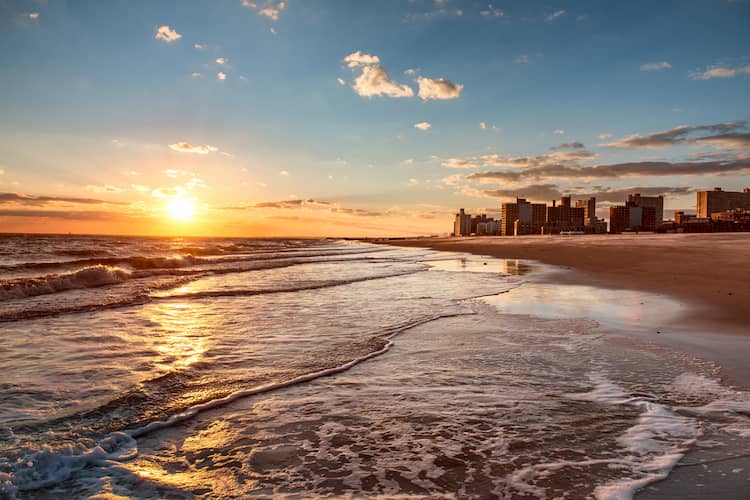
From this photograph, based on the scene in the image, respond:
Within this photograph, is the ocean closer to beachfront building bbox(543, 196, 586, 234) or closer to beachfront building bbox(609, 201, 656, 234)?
beachfront building bbox(609, 201, 656, 234)

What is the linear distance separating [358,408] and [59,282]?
46.7 feet

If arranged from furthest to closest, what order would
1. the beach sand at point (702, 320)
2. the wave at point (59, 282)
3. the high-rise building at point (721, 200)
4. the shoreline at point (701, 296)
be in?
the high-rise building at point (721, 200), the wave at point (59, 282), the shoreline at point (701, 296), the beach sand at point (702, 320)

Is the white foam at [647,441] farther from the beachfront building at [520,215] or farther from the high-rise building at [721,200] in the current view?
the beachfront building at [520,215]

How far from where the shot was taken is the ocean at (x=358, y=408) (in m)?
2.81

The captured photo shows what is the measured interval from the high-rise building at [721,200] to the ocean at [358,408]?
162m

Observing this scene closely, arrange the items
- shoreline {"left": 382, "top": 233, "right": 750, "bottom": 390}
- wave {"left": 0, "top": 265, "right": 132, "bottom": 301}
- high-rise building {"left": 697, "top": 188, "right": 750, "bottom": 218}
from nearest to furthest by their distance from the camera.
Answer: shoreline {"left": 382, "top": 233, "right": 750, "bottom": 390}, wave {"left": 0, "top": 265, "right": 132, "bottom": 301}, high-rise building {"left": 697, "top": 188, "right": 750, "bottom": 218}

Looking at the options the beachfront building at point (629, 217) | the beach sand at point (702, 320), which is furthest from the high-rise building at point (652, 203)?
the beach sand at point (702, 320)

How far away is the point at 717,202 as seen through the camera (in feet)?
437

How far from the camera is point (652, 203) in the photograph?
15862cm

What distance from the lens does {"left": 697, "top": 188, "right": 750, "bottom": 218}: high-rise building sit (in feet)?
430

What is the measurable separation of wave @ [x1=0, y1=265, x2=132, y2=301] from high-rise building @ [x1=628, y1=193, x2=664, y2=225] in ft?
562

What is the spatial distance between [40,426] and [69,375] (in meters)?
1.55

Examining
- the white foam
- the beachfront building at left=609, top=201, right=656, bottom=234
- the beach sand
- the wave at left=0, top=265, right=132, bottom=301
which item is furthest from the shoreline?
the beachfront building at left=609, top=201, right=656, bottom=234

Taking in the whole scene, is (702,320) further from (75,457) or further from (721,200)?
(721,200)
